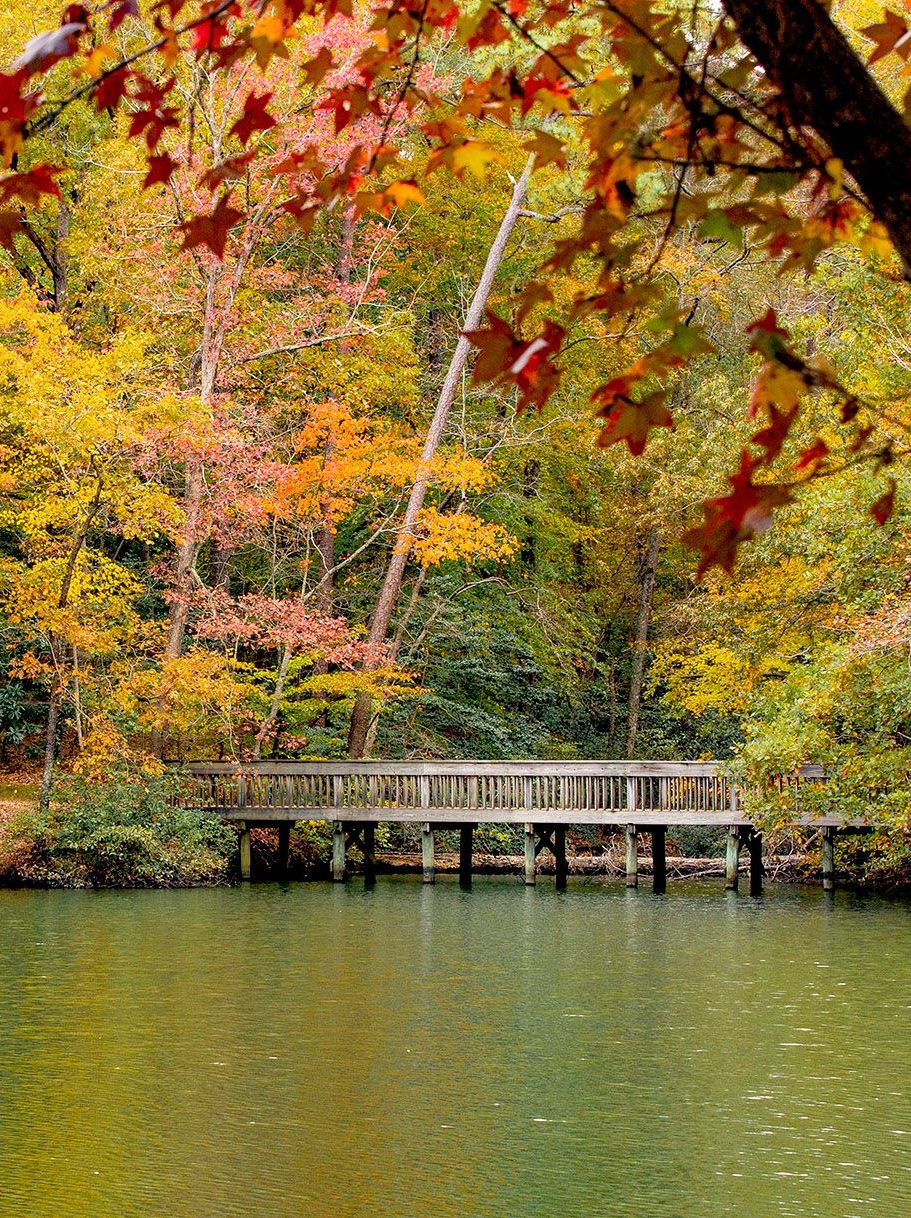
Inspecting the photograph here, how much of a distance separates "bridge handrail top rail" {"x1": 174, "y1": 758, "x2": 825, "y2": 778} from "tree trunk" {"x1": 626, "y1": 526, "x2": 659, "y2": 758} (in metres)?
5.73

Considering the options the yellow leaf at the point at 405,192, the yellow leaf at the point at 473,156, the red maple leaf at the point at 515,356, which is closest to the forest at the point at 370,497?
the yellow leaf at the point at 405,192

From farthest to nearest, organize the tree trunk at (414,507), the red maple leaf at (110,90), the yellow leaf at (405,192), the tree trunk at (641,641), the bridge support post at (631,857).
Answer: the tree trunk at (641,641) < the tree trunk at (414,507) < the bridge support post at (631,857) < the yellow leaf at (405,192) < the red maple leaf at (110,90)

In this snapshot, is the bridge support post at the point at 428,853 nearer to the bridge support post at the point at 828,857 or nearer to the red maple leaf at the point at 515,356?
the bridge support post at the point at 828,857

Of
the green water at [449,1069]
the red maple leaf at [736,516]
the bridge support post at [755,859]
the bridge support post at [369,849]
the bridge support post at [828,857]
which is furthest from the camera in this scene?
the bridge support post at [369,849]

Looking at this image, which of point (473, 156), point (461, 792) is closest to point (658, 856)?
point (461, 792)

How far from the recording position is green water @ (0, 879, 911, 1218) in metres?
7.02

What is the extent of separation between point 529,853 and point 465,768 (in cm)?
147

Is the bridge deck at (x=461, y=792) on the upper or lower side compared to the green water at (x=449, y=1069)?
upper

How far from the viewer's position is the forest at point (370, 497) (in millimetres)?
18812

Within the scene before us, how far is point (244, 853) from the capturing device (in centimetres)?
2295

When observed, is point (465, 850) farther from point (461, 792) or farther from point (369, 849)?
point (369, 849)

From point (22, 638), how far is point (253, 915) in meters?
6.23

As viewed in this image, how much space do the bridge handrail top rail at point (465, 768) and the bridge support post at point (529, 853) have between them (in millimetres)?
825

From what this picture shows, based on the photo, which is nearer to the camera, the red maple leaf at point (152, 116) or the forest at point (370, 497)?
the red maple leaf at point (152, 116)
